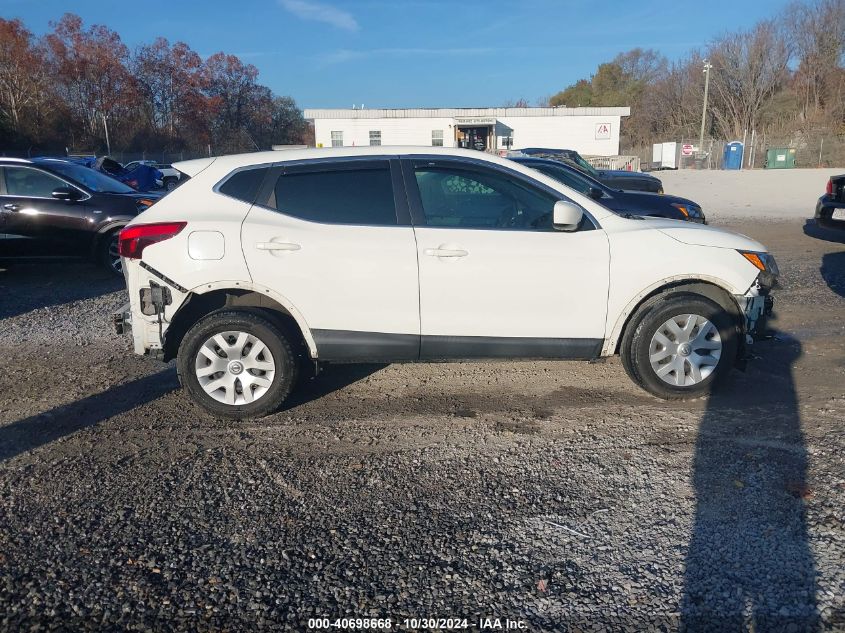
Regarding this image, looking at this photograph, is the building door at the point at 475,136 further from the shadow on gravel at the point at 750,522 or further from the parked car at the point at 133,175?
the shadow on gravel at the point at 750,522

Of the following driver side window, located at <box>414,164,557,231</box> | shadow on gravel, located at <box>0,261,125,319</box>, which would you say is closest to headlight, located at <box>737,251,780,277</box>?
driver side window, located at <box>414,164,557,231</box>

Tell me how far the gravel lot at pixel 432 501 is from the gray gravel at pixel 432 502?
14mm

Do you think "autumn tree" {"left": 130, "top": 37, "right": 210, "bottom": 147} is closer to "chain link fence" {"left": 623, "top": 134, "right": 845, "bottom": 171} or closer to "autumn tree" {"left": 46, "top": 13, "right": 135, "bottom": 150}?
"autumn tree" {"left": 46, "top": 13, "right": 135, "bottom": 150}

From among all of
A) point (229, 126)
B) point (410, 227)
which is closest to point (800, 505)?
point (410, 227)

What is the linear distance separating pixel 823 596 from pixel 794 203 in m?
20.6

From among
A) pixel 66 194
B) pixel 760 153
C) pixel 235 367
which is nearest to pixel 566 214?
pixel 235 367

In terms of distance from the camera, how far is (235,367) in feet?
14.5

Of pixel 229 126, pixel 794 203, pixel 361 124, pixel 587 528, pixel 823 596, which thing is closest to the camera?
pixel 823 596

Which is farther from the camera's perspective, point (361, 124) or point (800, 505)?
point (361, 124)

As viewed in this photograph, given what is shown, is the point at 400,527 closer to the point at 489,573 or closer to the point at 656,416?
the point at 489,573

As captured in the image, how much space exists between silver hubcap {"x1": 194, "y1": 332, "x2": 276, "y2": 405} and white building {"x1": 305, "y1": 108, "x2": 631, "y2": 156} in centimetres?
4059

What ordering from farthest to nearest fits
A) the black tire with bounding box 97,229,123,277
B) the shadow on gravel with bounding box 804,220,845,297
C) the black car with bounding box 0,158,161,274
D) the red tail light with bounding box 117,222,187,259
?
1. the black tire with bounding box 97,229,123,277
2. the black car with bounding box 0,158,161,274
3. the shadow on gravel with bounding box 804,220,845,297
4. the red tail light with bounding box 117,222,187,259

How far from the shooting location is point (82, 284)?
29.6 ft

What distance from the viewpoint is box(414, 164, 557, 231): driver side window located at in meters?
4.55
